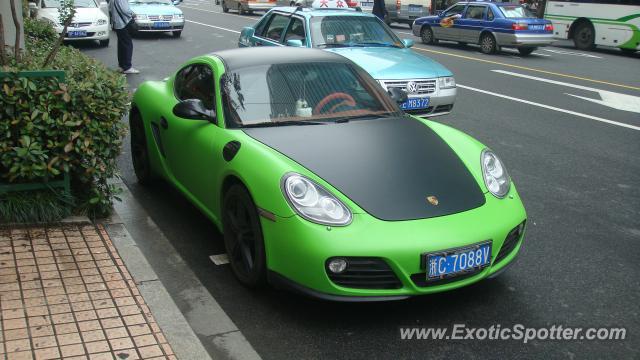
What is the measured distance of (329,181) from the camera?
13.3 feet

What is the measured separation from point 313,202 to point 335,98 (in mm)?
1456

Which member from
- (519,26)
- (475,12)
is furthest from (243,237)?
(475,12)

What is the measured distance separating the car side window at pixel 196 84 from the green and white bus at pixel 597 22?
17559 mm

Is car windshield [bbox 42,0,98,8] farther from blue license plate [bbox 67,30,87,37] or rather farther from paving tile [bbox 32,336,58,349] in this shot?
paving tile [bbox 32,336,58,349]

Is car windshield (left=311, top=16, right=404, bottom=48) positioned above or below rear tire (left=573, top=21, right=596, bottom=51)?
above

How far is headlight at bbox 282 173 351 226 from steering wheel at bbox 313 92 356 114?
1.11m

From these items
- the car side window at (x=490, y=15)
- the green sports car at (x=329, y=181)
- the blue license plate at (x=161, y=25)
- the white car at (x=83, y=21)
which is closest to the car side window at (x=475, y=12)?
the car side window at (x=490, y=15)

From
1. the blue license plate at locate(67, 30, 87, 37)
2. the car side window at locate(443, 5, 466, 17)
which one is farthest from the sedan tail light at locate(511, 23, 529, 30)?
the blue license plate at locate(67, 30, 87, 37)

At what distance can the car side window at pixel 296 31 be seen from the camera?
33.1 feet

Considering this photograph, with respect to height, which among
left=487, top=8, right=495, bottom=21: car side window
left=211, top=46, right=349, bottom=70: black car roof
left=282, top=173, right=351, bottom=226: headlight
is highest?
left=211, top=46, right=349, bottom=70: black car roof

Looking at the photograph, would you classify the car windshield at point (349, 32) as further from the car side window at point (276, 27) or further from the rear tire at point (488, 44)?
the rear tire at point (488, 44)

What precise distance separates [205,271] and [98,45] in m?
15.3

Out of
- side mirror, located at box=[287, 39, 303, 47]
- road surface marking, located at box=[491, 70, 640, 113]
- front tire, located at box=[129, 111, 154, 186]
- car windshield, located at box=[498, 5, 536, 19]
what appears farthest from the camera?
car windshield, located at box=[498, 5, 536, 19]

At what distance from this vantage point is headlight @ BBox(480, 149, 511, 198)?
173 inches
